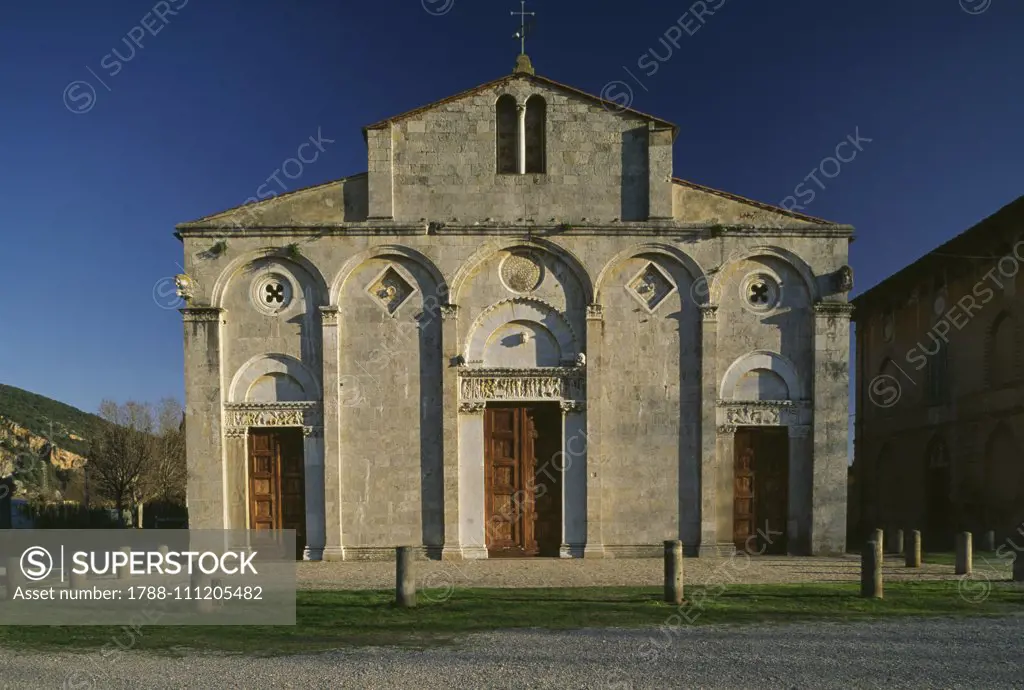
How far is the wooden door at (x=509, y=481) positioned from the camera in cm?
1643

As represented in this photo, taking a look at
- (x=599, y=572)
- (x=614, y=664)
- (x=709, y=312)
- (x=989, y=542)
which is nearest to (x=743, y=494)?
(x=709, y=312)

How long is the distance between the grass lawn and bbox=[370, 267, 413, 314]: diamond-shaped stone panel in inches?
277

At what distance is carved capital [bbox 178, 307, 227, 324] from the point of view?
16.3 m

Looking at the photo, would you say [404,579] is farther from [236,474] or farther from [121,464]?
[121,464]

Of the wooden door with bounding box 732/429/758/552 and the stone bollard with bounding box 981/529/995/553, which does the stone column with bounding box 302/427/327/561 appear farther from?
the stone bollard with bounding box 981/529/995/553

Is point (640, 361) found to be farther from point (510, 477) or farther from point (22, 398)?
point (22, 398)

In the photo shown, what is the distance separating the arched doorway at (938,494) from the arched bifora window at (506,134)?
1709 centimetres

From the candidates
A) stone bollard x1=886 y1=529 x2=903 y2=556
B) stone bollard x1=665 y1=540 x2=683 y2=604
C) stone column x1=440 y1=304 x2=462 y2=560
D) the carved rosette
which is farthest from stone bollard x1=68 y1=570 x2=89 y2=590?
stone bollard x1=886 y1=529 x2=903 y2=556

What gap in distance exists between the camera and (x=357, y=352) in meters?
16.5

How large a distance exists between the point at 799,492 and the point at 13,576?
16.2 metres

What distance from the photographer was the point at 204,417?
638 inches

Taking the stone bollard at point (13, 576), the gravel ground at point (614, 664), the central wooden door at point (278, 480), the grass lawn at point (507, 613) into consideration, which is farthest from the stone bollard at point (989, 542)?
the stone bollard at point (13, 576)

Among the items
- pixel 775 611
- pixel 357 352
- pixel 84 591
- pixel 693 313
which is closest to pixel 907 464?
pixel 693 313

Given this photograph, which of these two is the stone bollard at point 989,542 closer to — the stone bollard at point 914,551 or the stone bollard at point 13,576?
the stone bollard at point 914,551
